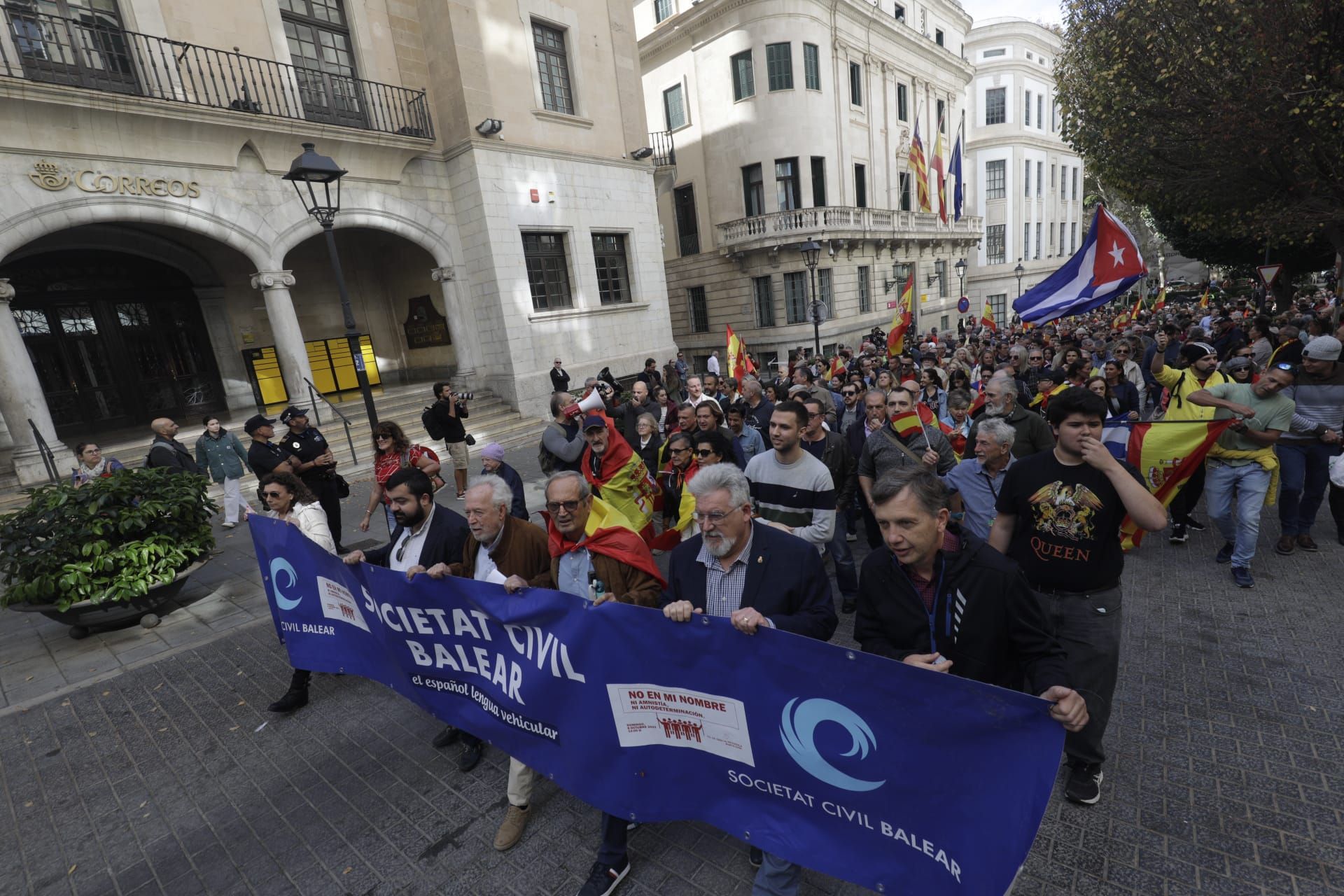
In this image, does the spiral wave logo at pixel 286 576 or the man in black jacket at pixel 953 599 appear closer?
the man in black jacket at pixel 953 599

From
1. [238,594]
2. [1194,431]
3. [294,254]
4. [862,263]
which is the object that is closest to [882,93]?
[862,263]

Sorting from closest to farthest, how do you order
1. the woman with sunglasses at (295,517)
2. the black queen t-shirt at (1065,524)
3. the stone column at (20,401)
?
the black queen t-shirt at (1065,524) → the woman with sunglasses at (295,517) → the stone column at (20,401)

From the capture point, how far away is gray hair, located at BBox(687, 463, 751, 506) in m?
2.70

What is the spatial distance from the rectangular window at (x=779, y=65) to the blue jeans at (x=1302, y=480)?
24.9 metres

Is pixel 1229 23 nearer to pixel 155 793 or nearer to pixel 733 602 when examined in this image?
pixel 733 602

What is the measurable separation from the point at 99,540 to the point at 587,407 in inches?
186

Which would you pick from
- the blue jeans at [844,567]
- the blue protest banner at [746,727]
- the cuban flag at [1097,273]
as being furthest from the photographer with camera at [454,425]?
the cuban flag at [1097,273]

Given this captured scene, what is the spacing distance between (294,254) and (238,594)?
13595mm

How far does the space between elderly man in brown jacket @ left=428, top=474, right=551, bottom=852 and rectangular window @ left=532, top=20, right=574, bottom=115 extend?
54.4 ft

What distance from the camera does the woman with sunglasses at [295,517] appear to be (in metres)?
4.48

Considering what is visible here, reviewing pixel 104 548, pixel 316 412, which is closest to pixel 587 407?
pixel 104 548

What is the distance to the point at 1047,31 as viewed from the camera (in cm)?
4338

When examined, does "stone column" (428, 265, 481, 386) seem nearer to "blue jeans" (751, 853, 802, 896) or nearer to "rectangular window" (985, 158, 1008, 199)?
"blue jeans" (751, 853, 802, 896)

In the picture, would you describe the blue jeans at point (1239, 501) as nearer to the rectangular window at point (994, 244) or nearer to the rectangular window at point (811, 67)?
the rectangular window at point (811, 67)
